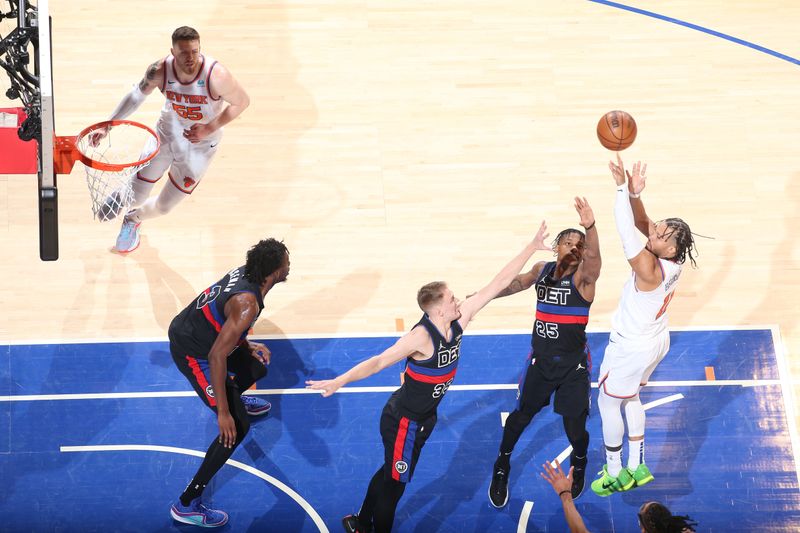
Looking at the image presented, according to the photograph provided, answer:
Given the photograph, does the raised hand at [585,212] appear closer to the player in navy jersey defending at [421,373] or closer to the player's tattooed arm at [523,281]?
the player in navy jersey defending at [421,373]

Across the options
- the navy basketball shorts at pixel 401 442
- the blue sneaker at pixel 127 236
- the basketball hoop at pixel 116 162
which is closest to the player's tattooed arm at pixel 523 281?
the navy basketball shorts at pixel 401 442

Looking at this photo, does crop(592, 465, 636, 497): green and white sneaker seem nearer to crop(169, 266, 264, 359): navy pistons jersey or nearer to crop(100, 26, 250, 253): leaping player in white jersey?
crop(169, 266, 264, 359): navy pistons jersey

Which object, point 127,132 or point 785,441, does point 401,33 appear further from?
point 785,441

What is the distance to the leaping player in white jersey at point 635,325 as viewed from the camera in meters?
7.11

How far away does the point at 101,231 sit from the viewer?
380 inches

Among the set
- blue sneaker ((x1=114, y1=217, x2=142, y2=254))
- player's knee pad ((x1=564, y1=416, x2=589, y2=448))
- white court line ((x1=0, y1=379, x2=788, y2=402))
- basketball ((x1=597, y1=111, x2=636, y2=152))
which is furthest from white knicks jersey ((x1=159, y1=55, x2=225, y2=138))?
player's knee pad ((x1=564, y1=416, x2=589, y2=448))

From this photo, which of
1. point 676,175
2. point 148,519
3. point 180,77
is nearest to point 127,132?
point 180,77

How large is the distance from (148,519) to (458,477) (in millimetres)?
2375

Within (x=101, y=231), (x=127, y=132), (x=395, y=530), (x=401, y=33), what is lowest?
(x=395, y=530)

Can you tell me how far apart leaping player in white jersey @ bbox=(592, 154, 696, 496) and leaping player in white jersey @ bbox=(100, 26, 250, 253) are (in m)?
3.39

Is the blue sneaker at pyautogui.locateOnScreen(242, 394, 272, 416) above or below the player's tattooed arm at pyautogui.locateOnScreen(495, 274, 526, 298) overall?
below

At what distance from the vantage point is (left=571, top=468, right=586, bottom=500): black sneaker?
7.94 meters

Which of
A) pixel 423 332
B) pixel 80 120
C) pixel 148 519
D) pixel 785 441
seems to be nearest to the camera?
pixel 423 332

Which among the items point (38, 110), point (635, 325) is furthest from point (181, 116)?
point (635, 325)
